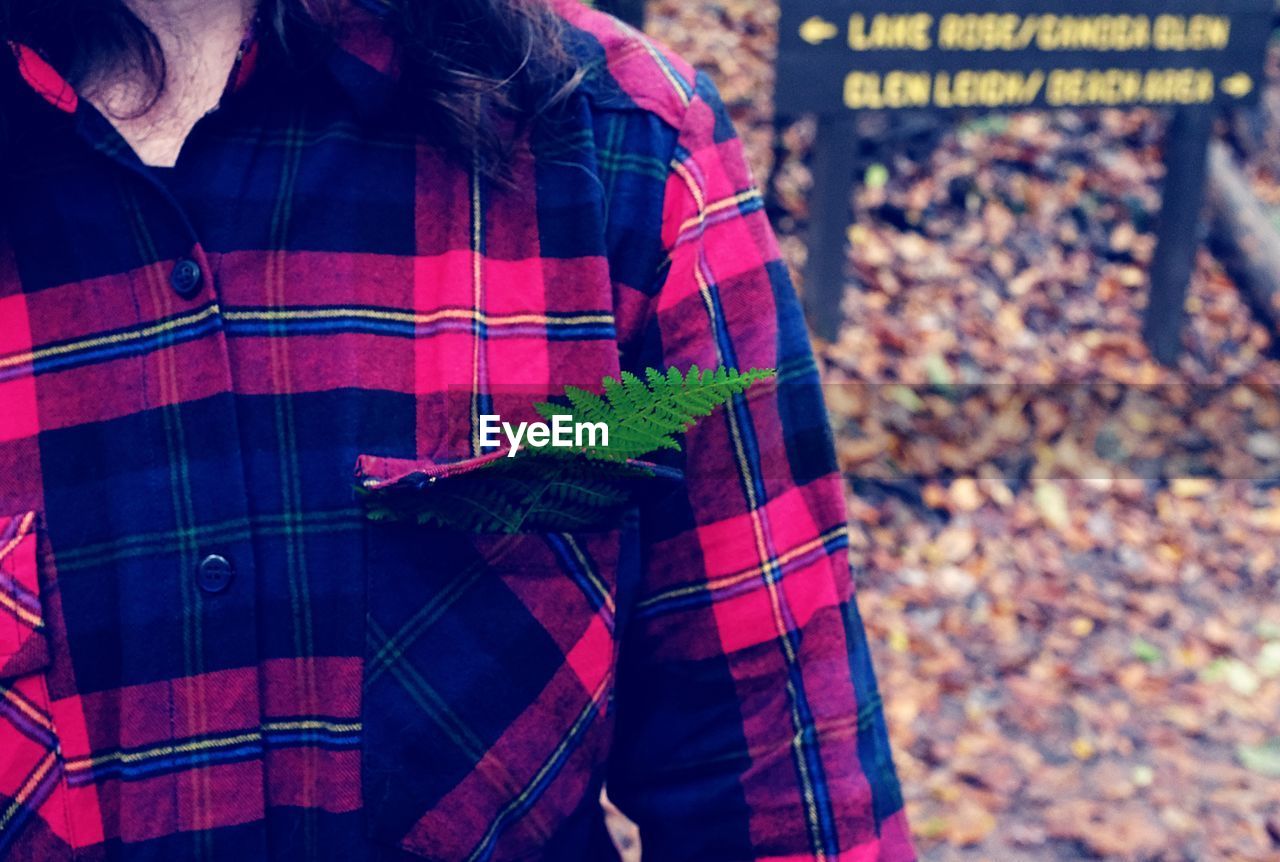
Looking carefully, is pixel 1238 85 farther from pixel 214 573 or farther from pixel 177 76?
pixel 214 573

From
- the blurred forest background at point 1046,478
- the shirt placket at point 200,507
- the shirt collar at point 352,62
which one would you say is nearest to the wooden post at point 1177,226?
the blurred forest background at point 1046,478

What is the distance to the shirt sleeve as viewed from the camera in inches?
47.9

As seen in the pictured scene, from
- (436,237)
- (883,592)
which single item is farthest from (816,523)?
(883,592)

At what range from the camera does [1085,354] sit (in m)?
5.15

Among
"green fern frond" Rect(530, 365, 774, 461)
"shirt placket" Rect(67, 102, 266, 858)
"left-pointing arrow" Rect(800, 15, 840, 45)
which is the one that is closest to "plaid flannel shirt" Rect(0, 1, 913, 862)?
"shirt placket" Rect(67, 102, 266, 858)

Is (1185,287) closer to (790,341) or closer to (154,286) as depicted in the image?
(790,341)

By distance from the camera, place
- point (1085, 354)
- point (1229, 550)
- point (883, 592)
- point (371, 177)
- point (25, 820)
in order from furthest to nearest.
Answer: point (1085, 354), point (1229, 550), point (883, 592), point (371, 177), point (25, 820)

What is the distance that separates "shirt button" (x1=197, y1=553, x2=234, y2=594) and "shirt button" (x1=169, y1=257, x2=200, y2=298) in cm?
24

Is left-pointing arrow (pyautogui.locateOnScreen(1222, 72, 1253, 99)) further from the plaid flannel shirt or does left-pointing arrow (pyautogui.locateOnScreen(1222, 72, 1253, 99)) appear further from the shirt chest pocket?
the shirt chest pocket

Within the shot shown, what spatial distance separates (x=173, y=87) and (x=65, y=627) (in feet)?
1.76

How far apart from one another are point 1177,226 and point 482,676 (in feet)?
16.2

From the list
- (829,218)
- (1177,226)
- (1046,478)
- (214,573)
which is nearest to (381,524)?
(214,573)

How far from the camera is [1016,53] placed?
15.8 feet

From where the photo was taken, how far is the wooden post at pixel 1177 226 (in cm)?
518
